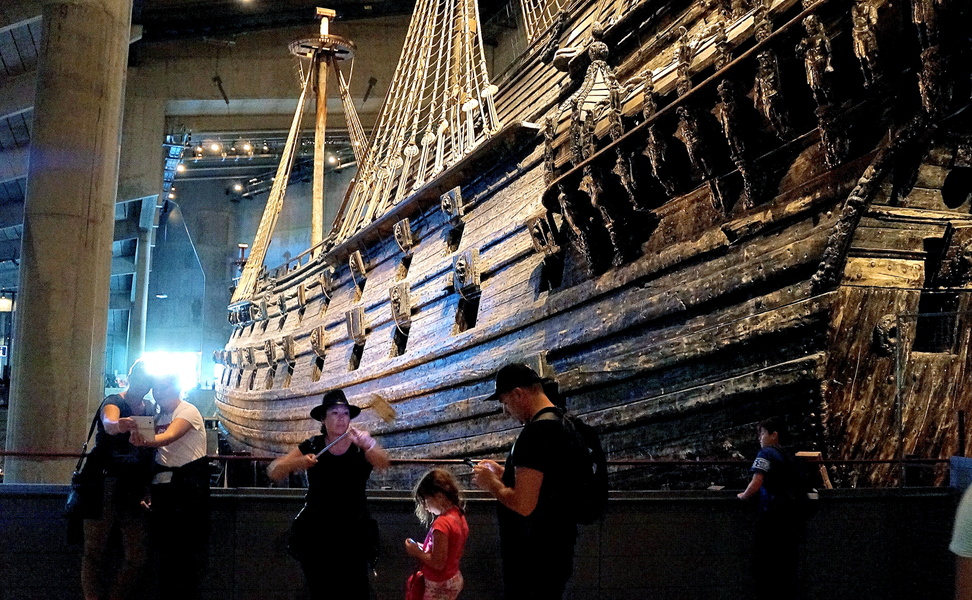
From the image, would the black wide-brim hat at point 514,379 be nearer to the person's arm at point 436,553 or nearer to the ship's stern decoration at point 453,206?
the person's arm at point 436,553

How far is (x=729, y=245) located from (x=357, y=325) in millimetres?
6087

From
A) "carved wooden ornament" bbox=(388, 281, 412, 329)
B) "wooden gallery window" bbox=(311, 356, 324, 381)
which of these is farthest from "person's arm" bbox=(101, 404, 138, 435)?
"wooden gallery window" bbox=(311, 356, 324, 381)

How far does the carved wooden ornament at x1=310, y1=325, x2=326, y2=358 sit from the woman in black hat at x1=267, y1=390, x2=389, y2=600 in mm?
8131

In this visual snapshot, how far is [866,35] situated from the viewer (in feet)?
12.8

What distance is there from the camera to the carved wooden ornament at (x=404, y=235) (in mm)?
9539

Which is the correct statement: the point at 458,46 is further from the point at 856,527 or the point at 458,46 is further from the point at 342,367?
the point at 856,527

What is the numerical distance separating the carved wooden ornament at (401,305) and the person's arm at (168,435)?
5.09 m

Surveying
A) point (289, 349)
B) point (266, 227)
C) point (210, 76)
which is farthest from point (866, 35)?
point (210, 76)

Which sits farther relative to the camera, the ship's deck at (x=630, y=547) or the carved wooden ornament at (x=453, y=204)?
the carved wooden ornament at (x=453, y=204)

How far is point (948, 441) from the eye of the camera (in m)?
4.40

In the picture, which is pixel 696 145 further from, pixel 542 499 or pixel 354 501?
pixel 542 499

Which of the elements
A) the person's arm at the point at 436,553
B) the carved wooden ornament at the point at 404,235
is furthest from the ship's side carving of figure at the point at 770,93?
the carved wooden ornament at the point at 404,235

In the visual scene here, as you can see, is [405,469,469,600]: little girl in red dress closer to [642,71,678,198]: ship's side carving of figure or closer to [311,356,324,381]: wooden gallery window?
[642,71,678,198]: ship's side carving of figure

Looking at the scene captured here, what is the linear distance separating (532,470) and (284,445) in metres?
10.5
